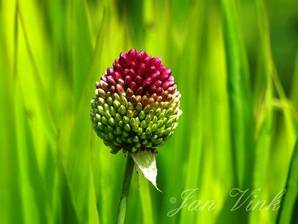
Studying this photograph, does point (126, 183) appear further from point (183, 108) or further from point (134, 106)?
point (183, 108)

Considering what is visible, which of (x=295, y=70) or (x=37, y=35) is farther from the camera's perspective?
(x=295, y=70)

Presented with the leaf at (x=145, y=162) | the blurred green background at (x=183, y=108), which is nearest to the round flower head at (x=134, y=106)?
Result: the leaf at (x=145, y=162)

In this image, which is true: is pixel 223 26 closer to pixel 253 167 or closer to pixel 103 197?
pixel 253 167

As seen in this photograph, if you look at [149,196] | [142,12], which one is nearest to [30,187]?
[149,196]

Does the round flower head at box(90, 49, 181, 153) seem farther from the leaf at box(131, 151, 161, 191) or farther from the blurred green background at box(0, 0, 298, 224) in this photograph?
the blurred green background at box(0, 0, 298, 224)

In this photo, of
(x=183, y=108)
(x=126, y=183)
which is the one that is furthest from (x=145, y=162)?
(x=183, y=108)

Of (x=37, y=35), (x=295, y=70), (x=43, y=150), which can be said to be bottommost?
(x=43, y=150)
